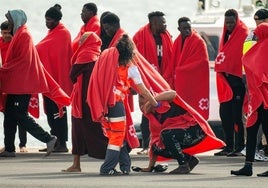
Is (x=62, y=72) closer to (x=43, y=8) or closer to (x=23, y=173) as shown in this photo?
(x=23, y=173)

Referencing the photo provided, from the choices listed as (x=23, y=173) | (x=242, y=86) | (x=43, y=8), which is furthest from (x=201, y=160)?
(x=43, y=8)

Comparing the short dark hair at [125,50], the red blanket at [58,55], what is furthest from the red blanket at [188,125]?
the red blanket at [58,55]

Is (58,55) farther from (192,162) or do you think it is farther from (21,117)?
(192,162)

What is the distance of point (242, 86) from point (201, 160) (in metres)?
1.61

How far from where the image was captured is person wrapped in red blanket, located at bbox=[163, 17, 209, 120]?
68.9 feet

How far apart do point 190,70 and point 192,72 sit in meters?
0.06

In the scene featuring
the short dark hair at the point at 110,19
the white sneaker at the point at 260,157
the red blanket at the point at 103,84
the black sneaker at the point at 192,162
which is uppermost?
the short dark hair at the point at 110,19

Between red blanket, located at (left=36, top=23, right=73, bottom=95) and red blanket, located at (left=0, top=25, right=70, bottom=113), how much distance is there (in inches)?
33.6

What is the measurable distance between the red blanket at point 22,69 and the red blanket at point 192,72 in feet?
4.54

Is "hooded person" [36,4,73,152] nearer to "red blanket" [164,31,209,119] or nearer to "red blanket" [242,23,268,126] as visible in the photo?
"red blanket" [164,31,209,119]

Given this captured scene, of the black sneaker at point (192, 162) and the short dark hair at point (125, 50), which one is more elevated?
the short dark hair at point (125, 50)

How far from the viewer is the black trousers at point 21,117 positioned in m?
20.3

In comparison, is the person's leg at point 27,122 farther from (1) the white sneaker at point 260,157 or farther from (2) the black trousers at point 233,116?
(1) the white sneaker at point 260,157

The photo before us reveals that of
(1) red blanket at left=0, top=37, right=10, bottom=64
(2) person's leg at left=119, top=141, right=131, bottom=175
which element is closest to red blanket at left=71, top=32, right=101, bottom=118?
(2) person's leg at left=119, top=141, right=131, bottom=175
